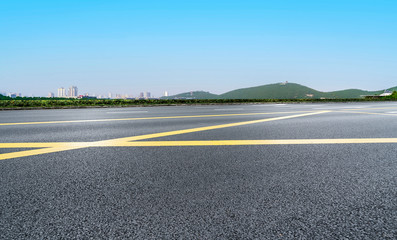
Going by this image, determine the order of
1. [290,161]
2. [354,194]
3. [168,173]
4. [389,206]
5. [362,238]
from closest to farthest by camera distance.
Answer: [362,238] → [389,206] → [354,194] → [168,173] → [290,161]

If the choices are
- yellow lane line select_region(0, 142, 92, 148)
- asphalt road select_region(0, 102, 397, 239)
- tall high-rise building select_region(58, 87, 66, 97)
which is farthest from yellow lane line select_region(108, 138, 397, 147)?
tall high-rise building select_region(58, 87, 66, 97)

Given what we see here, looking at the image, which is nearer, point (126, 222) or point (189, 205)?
point (126, 222)

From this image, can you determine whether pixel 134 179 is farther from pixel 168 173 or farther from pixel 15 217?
pixel 15 217

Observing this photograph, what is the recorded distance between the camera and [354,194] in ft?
9.31

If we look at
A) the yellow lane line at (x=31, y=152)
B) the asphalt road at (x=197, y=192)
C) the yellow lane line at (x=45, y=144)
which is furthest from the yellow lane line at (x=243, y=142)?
the yellow lane line at (x=31, y=152)

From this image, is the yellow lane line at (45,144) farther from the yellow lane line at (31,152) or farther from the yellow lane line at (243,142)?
the yellow lane line at (243,142)

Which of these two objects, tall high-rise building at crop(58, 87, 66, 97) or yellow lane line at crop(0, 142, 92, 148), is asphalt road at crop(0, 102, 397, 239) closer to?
yellow lane line at crop(0, 142, 92, 148)

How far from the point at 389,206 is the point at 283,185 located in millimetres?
962

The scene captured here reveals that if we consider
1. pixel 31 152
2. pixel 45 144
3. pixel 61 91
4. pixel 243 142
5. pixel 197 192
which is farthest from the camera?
pixel 61 91

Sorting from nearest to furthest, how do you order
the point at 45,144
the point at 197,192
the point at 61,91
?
the point at 197,192
the point at 45,144
the point at 61,91

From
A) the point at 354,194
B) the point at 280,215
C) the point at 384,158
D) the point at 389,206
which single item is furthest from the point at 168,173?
the point at 384,158

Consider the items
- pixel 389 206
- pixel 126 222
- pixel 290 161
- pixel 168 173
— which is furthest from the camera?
pixel 290 161

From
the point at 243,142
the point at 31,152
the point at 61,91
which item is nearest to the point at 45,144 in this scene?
the point at 31,152

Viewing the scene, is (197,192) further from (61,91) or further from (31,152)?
(61,91)
